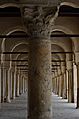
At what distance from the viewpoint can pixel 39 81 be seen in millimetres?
14953

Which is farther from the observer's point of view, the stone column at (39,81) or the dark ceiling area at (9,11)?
the dark ceiling area at (9,11)

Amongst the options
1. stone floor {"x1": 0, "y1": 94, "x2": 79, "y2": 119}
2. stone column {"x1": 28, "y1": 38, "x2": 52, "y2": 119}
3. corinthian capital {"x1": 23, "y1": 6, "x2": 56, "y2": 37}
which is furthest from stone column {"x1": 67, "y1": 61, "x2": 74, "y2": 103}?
corinthian capital {"x1": 23, "y1": 6, "x2": 56, "y2": 37}

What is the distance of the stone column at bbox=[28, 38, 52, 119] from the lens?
1488 centimetres

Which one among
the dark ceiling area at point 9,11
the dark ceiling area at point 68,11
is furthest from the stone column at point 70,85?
the dark ceiling area at point 9,11

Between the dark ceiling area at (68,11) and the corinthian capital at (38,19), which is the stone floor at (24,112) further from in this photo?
the corinthian capital at (38,19)

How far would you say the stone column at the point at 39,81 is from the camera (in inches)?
586

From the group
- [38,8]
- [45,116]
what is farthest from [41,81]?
[38,8]

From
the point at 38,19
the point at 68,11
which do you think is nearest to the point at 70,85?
the point at 68,11

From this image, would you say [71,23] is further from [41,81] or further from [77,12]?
[41,81]

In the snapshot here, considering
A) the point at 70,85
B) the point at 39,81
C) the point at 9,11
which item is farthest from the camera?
the point at 70,85

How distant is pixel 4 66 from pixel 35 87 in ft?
76.2

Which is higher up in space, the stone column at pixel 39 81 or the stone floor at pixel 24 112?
the stone column at pixel 39 81

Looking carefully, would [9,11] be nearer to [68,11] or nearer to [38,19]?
[68,11]

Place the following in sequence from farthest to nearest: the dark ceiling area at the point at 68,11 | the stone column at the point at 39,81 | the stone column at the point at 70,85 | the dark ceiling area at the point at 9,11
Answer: the stone column at the point at 70,85, the dark ceiling area at the point at 9,11, the dark ceiling area at the point at 68,11, the stone column at the point at 39,81
